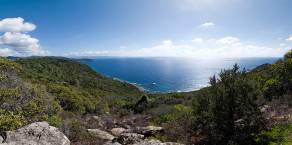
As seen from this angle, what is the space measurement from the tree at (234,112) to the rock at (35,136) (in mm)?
7015

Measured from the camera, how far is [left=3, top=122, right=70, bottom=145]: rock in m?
7.71

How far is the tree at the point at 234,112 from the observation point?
12281 mm

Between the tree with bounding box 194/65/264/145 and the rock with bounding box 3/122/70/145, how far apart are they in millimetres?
7015

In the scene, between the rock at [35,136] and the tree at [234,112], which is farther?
the tree at [234,112]

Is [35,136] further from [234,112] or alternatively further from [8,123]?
[234,112]

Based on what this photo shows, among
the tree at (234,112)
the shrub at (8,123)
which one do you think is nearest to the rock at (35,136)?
the shrub at (8,123)

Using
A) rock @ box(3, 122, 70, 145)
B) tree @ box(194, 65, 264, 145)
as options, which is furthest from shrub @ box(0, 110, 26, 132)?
tree @ box(194, 65, 264, 145)

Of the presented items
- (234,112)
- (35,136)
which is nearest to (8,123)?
(35,136)

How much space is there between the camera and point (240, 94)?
12547mm

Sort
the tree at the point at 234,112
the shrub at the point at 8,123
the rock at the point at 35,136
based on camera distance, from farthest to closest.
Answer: the tree at the point at 234,112 → the shrub at the point at 8,123 → the rock at the point at 35,136

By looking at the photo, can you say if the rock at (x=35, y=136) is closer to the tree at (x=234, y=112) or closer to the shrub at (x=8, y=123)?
the shrub at (x=8, y=123)

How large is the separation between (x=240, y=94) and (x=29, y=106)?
8913mm

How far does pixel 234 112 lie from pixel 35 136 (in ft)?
27.7

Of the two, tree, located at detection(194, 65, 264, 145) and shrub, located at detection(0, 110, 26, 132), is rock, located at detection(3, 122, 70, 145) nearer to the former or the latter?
shrub, located at detection(0, 110, 26, 132)
